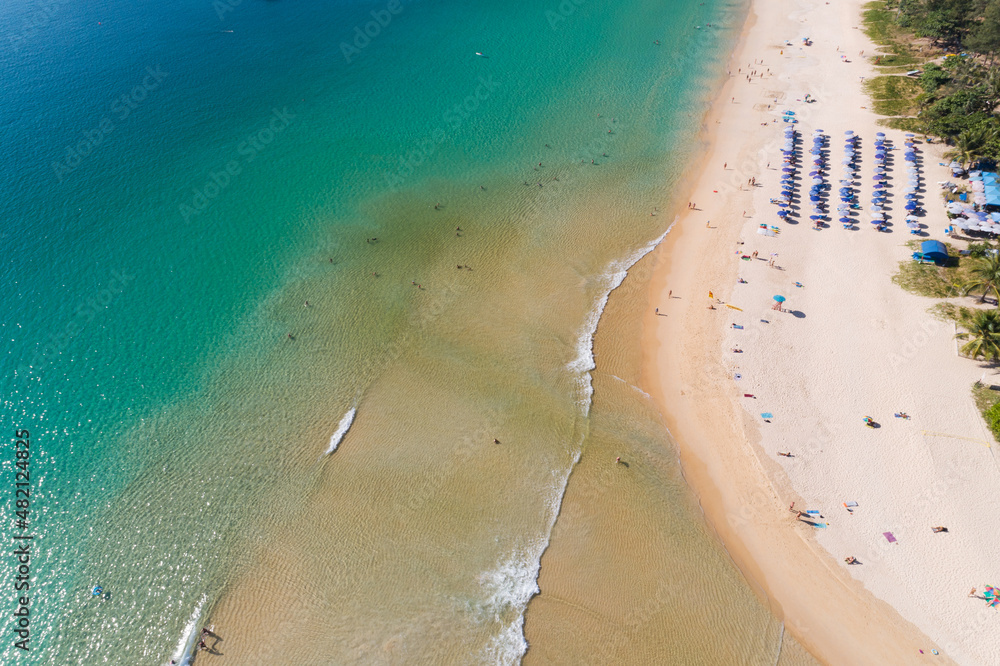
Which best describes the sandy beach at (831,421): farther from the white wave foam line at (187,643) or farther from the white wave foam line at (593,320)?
the white wave foam line at (187,643)

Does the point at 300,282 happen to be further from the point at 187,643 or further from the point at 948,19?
the point at 948,19

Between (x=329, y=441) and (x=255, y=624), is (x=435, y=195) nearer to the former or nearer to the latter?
(x=329, y=441)

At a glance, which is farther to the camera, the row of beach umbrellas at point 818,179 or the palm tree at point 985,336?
the row of beach umbrellas at point 818,179

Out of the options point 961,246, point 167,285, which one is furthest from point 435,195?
point 961,246
